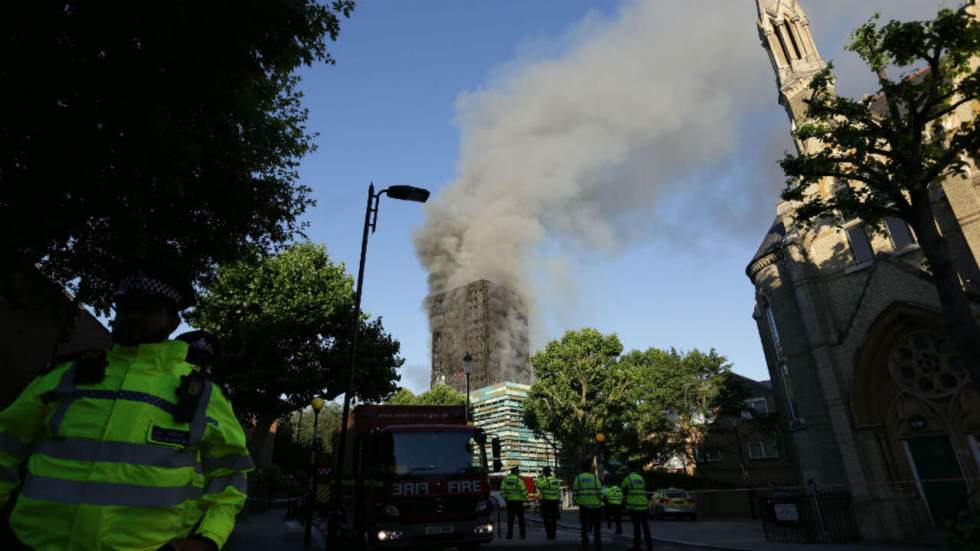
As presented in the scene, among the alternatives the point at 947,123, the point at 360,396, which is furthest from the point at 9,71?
the point at 947,123

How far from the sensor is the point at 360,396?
2506cm

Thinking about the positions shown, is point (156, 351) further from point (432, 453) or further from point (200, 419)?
point (432, 453)

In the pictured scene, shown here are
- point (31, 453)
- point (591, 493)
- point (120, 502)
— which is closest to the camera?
point (120, 502)

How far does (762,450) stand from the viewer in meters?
37.4

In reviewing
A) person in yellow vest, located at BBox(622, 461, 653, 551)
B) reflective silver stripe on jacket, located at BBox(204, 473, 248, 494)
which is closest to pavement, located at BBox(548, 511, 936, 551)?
person in yellow vest, located at BBox(622, 461, 653, 551)

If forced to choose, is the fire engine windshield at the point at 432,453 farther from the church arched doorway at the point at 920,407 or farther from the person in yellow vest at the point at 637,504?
the church arched doorway at the point at 920,407

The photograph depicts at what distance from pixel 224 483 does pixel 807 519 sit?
668 inches

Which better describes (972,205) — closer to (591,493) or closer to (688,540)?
(688,540)

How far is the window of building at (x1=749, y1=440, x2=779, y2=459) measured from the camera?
36.7m

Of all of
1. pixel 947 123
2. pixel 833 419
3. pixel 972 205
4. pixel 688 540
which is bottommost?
pixel 688 540

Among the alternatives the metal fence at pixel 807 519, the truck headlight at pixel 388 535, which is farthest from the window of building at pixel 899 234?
the truck headlight at pixel 388 535

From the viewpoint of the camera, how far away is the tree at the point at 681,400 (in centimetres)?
3506

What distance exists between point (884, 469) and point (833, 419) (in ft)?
6.12

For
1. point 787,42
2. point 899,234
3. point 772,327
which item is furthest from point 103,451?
point 787,42
